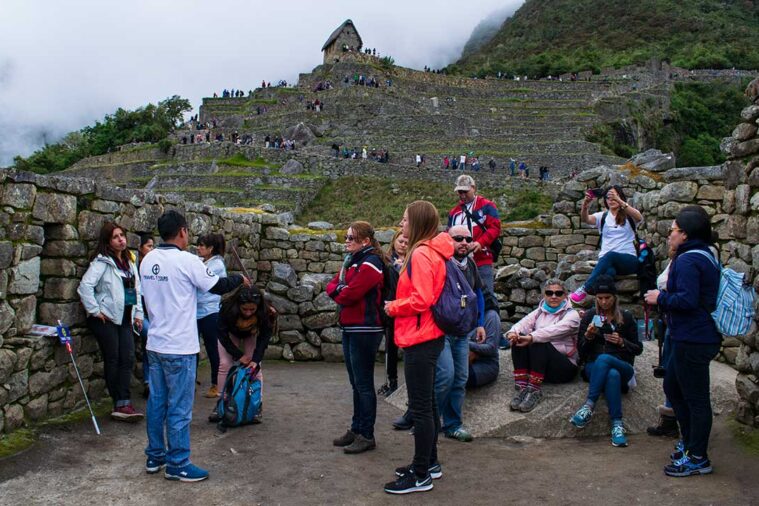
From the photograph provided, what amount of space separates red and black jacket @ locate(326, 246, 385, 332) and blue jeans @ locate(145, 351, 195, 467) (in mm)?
1192

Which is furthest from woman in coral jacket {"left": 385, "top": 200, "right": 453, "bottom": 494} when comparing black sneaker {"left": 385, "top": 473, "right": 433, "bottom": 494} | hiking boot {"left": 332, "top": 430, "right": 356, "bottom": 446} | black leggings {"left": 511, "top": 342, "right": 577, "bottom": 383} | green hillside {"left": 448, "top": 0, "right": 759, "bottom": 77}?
green hillside {"left": 448, "top": 0, "right": 759, "bottom": 77}

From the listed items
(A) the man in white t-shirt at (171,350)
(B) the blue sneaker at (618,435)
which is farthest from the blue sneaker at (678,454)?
(A) the man in white t-shirt at (171,350)

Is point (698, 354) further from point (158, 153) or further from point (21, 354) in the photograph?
point (158, 153)

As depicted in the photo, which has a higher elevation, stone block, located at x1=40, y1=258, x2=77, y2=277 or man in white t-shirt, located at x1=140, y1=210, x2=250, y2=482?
stone block, located at x1=40, y1=258, x2=77, y2=277

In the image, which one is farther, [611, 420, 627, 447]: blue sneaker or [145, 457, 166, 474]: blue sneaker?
[611, 420, 627, 447]: blue sneaker

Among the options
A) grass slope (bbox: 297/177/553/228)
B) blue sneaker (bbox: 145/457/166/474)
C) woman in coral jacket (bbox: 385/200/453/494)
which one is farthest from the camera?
grass slope (bbox: 297/177/553/228)

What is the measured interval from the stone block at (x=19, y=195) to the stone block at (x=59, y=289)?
2.21 ft

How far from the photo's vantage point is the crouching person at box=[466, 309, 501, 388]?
6.09 m

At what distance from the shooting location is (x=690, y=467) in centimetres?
430

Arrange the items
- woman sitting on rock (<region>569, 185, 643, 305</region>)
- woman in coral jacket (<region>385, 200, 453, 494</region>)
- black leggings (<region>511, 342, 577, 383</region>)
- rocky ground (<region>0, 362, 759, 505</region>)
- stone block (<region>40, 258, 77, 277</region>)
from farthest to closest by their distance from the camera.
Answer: woman sitting on rock (<region>569, 185, 643, 305</region>) → black leggings (<region>511, 342, 577, 383</region>) → stone block (<region>40, 258, 77, 277</region>) → woman in coral jacket (<region>385, 200, 453, 494</region>) → rocky ground (<region>0, 362, 759, 505</region>)

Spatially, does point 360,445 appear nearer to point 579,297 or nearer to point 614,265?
point 579,297

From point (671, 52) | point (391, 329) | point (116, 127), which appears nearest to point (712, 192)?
point (391, 329)

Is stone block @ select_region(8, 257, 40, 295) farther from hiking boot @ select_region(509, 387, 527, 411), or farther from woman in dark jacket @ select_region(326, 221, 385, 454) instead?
hiking boot @ select_region(509, 387, 527, 411)

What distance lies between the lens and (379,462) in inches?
189
